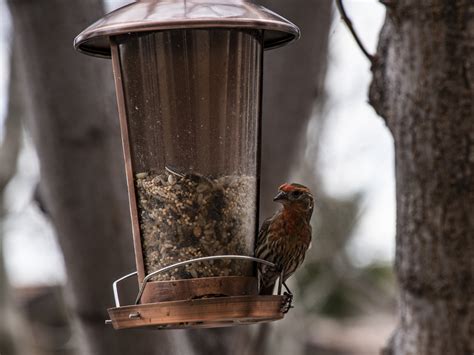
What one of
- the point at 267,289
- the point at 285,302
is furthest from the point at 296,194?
the point at 285,302

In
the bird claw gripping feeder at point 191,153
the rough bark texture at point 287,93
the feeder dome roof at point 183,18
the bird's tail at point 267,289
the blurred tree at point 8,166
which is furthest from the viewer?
the blurred tree at point 8,166

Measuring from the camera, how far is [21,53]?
187 inches

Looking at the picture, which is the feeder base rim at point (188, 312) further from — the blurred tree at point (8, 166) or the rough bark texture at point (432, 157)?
the blurred tree at point (8, 166)

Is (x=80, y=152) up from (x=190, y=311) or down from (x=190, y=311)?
up

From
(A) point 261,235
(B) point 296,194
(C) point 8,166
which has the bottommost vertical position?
(C) point 8,166

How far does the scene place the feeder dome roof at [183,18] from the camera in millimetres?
3453

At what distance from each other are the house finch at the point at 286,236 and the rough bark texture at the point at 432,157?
1.69 ft

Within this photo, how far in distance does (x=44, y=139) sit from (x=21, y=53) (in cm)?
44

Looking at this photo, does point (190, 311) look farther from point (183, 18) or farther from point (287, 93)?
point (287, 93)

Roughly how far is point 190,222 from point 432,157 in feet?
4.09

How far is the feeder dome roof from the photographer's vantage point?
345 centimetres

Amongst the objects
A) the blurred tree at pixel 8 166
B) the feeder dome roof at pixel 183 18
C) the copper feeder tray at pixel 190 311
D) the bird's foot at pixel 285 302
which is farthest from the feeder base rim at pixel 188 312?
the blurred tree at pixel 8 166

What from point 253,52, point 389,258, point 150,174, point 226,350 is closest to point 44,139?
point 150,174

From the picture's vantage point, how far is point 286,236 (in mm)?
4277
